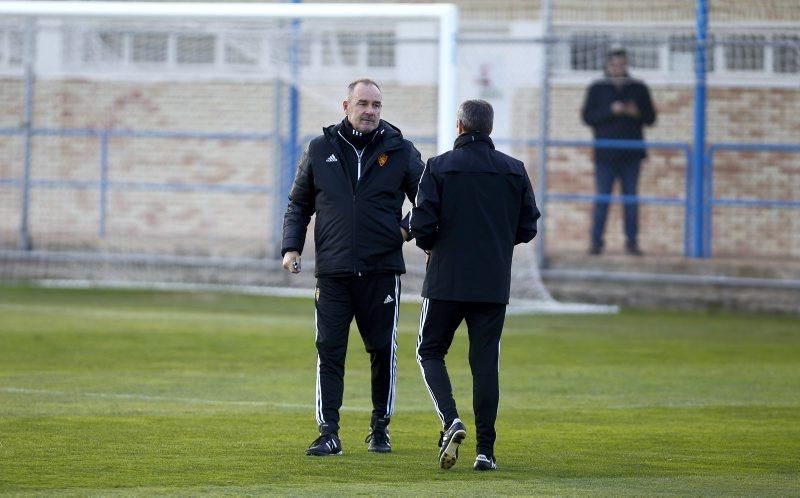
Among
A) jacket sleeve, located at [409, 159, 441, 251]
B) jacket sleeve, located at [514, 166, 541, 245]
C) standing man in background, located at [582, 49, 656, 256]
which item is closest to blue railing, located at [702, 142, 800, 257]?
standing man in background, located at [582, 49, 656, 256]

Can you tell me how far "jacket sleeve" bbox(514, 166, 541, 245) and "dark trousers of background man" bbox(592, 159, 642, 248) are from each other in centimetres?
1126

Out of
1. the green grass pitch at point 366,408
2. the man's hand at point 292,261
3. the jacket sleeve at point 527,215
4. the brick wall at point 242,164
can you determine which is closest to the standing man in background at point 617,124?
the brick wall at point 242,164

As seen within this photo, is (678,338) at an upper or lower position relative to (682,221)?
lower

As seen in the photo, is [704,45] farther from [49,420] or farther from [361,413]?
[49,420]

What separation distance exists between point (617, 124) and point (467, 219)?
11.9m

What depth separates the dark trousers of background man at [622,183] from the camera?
62.9ft

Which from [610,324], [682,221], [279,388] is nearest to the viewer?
[279,388]

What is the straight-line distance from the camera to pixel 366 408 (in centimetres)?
1028

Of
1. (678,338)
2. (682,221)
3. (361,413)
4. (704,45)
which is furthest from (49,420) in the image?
(682,221)

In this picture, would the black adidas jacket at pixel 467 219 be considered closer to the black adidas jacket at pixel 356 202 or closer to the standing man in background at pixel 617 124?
the black adidas jacket at pixel 356 202

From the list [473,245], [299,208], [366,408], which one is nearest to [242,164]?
[366,408]

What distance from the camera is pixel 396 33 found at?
66.6 ft

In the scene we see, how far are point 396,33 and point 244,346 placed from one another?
24.4ft

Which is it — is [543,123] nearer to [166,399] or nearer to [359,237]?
[166,399]
